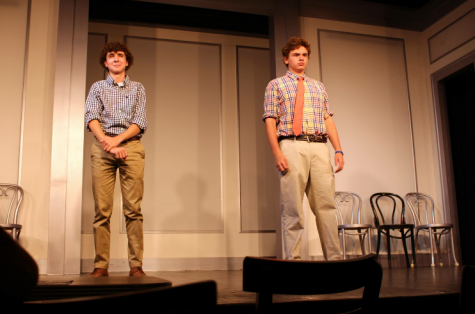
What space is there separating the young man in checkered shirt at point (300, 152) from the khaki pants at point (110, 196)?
81 cm

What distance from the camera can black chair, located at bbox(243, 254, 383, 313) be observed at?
2.51 feet

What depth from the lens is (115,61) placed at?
8.52 ft

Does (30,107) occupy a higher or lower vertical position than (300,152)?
higher

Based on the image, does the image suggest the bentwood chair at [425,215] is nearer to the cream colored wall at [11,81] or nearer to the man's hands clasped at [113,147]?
the man's hands clasped at [113,147]

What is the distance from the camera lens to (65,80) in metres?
Answer: 3.54

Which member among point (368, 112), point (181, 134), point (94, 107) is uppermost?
point (368, 112)

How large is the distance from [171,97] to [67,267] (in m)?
1.84

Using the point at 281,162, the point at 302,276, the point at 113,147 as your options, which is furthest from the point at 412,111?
the point at 302,276

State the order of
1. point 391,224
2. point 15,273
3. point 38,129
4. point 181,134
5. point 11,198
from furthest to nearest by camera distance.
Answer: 1. point 181,134
2. point 391,224
3. point 38,129
4. point 11,198
5. point 15,273

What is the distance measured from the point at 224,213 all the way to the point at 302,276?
3.45 m

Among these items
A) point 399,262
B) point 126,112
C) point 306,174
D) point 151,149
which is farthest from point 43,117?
point 399,262

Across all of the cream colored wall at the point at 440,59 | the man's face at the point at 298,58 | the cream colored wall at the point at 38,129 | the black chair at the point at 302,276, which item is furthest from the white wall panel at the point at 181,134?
the black chair at the point at 302,276

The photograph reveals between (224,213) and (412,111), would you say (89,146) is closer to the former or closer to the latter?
(224,213)

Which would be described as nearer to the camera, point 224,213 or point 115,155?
point 115,155
